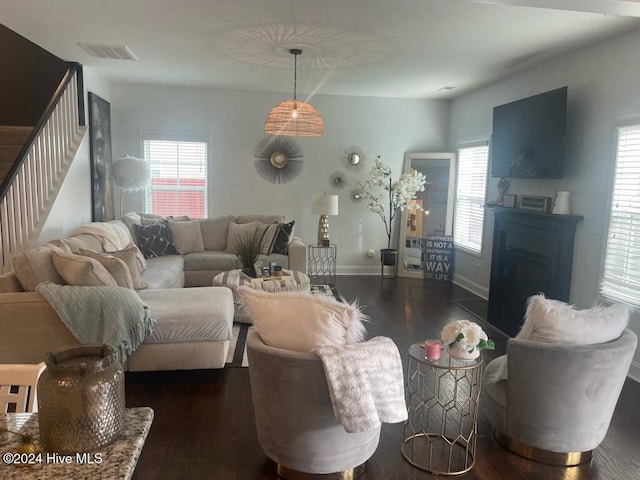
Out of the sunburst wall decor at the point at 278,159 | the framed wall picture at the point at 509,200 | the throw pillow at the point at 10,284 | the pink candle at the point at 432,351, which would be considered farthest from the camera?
the sunburst wall decor at the point at 278,159

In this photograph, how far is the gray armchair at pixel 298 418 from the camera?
2.04 meters

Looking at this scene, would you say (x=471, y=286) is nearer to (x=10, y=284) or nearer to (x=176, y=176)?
(x=176, y=176)

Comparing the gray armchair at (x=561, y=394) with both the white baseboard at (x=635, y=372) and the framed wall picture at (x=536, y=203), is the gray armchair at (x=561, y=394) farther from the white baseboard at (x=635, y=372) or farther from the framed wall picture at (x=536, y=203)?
the framed wall picture at (x=536, y=203)

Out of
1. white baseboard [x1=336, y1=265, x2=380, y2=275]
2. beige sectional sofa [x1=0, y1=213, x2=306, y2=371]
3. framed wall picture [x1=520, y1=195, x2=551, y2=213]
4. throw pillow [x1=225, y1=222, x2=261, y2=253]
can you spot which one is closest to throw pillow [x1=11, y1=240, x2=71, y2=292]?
beige sectional sofa [x1=0, y1=213, x2=306, y2=371]

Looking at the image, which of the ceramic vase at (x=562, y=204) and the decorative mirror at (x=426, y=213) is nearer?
the ceramic vase at (x=562, y=204)

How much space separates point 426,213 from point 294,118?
337cm

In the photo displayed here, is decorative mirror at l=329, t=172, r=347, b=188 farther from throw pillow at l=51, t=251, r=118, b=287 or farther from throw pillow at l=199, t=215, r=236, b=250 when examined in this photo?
throw pillow at l=51, t=251, r=118, b=287

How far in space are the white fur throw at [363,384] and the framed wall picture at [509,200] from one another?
367 centimetres

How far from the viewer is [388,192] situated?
23.6 feet

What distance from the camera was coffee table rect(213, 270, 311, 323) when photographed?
14.8 feet

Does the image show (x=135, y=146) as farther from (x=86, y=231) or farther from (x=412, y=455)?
(x=412, y=455)

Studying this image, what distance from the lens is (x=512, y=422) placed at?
2.51m

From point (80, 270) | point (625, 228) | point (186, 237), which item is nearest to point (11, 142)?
point (186, 237)

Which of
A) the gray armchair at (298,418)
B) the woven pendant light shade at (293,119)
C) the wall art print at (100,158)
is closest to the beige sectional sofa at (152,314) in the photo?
the gray armchair at (298,418)
